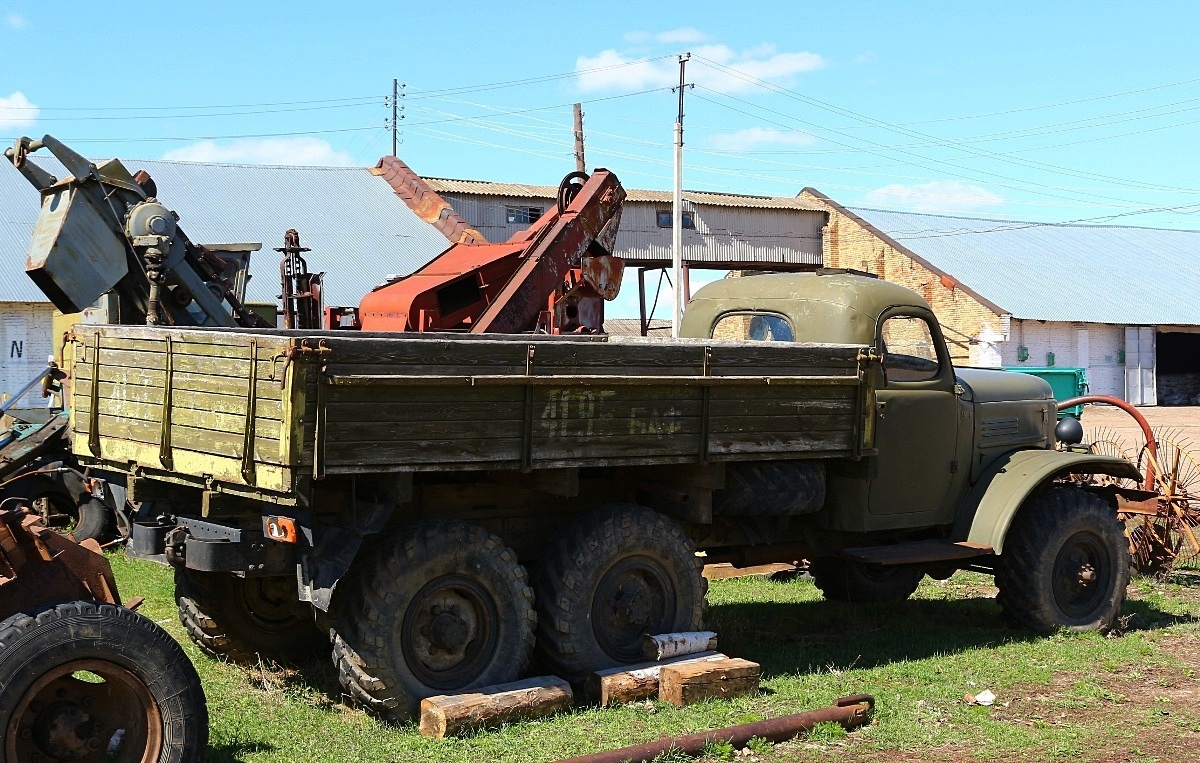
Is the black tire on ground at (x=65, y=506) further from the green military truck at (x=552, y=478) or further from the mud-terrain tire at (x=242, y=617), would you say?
the green military truck at (x=552, y=478)

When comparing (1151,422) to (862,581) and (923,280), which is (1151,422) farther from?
(862,581)

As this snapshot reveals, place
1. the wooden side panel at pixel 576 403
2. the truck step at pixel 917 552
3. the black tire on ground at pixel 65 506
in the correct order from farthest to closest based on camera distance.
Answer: the black tire on ground at pixel 65 506, the truck step at pixel 917 552, the wooden side panel at pixel 576 403

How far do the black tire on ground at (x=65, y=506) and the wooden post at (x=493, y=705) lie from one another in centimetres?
713

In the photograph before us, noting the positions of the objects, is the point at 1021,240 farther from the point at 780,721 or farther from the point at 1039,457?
the point at 780,721

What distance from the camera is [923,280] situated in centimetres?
3272

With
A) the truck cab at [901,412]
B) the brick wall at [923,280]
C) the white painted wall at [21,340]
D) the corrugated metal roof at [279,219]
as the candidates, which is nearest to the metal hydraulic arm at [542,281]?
the truck cab at [901,412]

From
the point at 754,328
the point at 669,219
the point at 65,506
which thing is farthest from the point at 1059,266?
the point at 754,328

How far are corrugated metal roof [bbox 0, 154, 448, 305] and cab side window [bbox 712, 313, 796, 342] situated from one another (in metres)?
16.0

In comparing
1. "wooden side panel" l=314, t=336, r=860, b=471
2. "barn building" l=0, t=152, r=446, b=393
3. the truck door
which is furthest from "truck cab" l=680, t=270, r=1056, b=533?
"barn building" l=0, t=152, r=446, b=393

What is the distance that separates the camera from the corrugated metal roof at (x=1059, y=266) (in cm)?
3344

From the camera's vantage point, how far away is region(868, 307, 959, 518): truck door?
8.12 metres

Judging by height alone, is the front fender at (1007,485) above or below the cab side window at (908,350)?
below

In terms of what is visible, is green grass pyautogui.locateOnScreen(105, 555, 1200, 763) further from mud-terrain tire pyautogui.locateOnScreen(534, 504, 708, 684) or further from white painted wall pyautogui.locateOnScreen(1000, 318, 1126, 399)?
white painted wall pyautogui.locateOnScreen(1000, 318, 1126, 399)

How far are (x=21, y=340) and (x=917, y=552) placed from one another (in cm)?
1830
